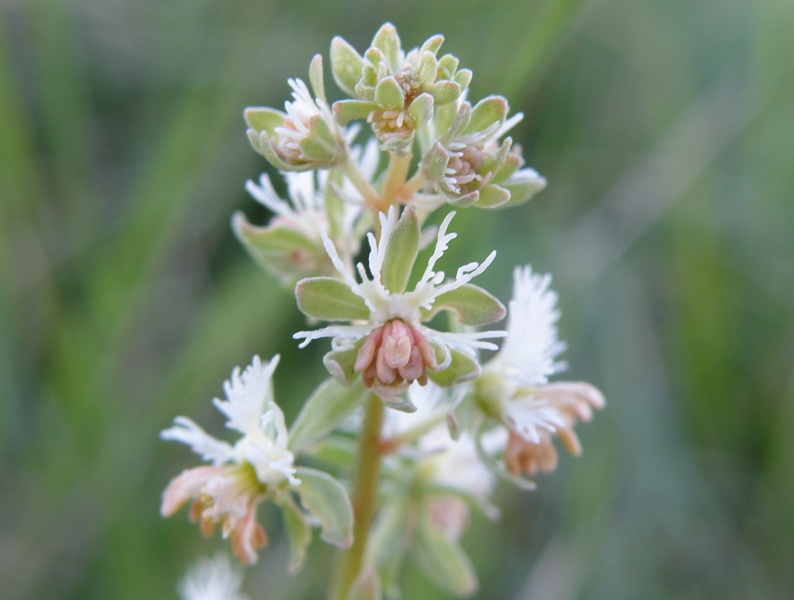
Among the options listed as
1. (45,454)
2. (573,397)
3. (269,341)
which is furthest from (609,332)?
(45,454)

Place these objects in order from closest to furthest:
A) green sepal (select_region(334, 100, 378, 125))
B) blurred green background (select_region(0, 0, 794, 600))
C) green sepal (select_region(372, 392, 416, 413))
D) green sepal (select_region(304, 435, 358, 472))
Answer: green sepal (select_region(372, 392, 416, 413))
green sepal (select_region(334, 100, 378, 125))
green sepal (select_region(304, 435, 358, 472))
blurred green background (select_region(0, 0, 794, 600))

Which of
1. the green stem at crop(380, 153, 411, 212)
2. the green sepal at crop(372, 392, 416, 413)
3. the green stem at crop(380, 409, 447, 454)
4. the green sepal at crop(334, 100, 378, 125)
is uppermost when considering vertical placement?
the green sepal at crop(334, 100, 378, 125)

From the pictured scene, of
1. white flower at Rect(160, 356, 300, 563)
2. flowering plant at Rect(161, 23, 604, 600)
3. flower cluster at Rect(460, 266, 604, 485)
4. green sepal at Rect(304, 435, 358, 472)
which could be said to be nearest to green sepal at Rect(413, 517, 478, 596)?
flowering plant at Rect(161, 23, 604, 600)

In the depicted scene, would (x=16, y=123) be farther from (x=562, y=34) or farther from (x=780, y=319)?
Result: (x=780, y=319)

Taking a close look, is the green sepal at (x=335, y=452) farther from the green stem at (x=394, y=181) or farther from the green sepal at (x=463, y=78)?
the green sepal at (x=463, y=78)

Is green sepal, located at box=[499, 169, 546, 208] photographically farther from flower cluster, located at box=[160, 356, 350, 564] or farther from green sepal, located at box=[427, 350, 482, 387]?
flower cluster, located at box=[160, 356, 350, 564]

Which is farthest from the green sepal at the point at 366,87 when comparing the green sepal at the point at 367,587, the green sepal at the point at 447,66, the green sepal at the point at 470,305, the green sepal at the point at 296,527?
the green sepal at the point at 367,587

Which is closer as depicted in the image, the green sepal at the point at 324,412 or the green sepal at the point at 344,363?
the green sepal at the point at 344,363
